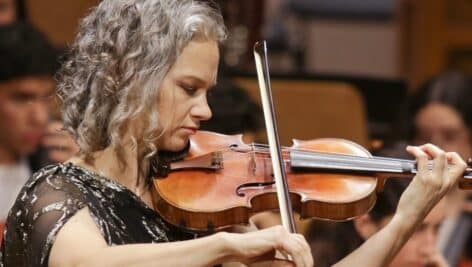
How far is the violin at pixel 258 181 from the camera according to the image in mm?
2311

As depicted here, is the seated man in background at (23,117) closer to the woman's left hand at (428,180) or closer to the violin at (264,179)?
the violin at (264,179)

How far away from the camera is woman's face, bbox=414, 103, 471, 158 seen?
4277 millimetres

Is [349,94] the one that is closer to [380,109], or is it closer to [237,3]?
[380,109]

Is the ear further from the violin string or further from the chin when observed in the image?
the chin

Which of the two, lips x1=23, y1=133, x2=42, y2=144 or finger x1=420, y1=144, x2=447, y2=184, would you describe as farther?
lips x1=23, y1=133, x2=42, y2=144

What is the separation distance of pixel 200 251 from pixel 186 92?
1.09 feet

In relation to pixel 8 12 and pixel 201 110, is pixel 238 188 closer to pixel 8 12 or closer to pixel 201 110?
pixel 201 110

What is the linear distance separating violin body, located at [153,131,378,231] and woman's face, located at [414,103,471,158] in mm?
1806

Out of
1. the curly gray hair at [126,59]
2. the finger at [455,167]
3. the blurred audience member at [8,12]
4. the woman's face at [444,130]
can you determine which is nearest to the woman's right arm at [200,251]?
the curly gray hair at [126,59]

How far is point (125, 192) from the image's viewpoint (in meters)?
2.37

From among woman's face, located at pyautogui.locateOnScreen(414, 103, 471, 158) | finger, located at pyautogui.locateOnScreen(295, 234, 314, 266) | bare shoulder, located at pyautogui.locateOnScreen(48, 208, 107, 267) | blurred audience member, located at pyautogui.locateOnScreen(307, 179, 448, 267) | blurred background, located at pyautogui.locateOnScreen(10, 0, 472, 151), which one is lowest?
blurred audience member, located at pyautogui.locateOnScreen(307, 179, 448, 267)

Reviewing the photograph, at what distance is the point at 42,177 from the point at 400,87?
2.55 m

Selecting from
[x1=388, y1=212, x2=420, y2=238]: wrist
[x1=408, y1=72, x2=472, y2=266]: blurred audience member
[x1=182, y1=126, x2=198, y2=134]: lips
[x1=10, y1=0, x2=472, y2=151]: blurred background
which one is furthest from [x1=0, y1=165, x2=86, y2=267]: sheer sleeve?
[x1=408, y1=72, x2=472, y2=266]: blurred audience member

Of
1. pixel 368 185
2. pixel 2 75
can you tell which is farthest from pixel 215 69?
pixel 2 75
